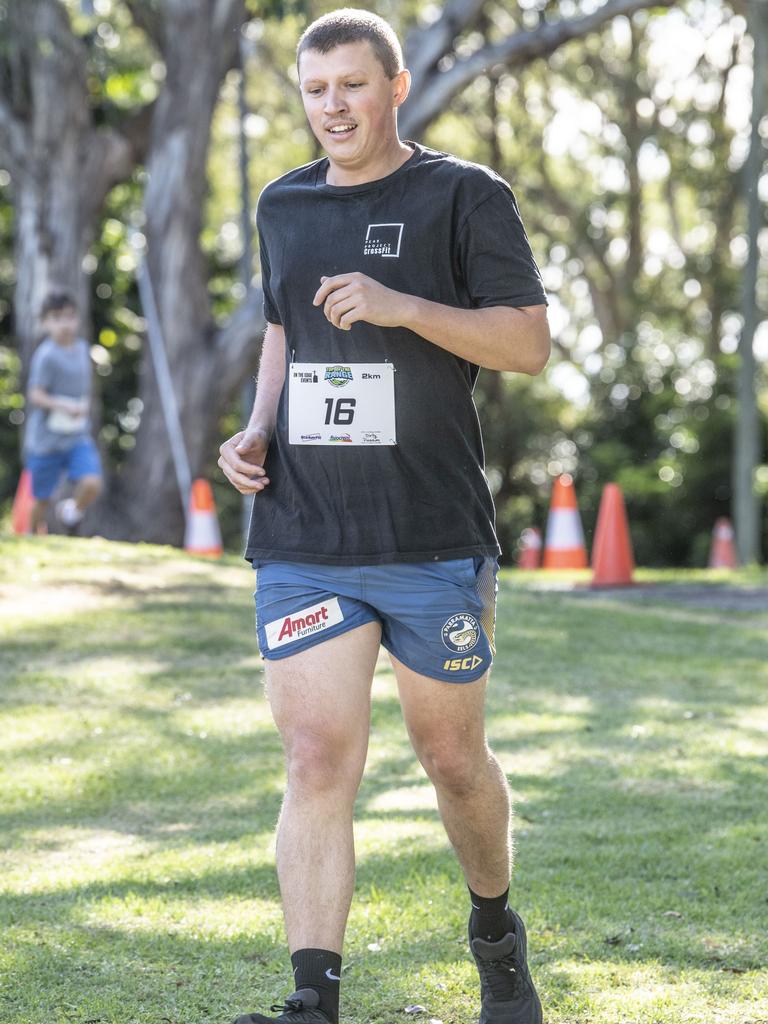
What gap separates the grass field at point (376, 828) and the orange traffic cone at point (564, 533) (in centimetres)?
574

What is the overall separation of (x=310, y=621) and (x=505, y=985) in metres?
0.97

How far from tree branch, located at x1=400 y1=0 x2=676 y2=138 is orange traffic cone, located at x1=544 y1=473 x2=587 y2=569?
450cm

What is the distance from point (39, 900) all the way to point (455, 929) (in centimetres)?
122

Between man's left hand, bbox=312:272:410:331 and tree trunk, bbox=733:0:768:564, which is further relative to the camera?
tree trunk, bbox=733:0:768:564

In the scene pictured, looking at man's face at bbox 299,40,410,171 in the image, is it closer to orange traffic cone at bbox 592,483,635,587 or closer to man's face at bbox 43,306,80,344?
man's face at bbox 43,306,80,344

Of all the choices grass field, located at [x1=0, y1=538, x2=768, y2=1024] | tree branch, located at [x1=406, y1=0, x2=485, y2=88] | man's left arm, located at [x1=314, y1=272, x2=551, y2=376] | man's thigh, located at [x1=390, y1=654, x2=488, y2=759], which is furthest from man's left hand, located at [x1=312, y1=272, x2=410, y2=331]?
tree branch, located at [x1=406, y1=0, x2=485, y2=88]

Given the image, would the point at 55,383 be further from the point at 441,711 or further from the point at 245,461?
the point at 441,711

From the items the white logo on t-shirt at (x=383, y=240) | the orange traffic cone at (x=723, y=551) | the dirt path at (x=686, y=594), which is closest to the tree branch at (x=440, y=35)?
the dirt path at (x=686, y=594)

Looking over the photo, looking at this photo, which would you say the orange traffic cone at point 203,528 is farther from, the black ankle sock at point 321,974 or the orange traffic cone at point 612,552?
the black ankle sock at point 321,974

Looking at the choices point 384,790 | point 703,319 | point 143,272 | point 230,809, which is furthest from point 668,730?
point 703,319

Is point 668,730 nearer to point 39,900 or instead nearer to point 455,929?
point 455,929

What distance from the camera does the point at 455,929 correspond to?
4.54 m

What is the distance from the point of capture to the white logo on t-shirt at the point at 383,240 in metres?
3.47

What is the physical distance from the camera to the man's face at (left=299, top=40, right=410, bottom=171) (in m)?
3.48
